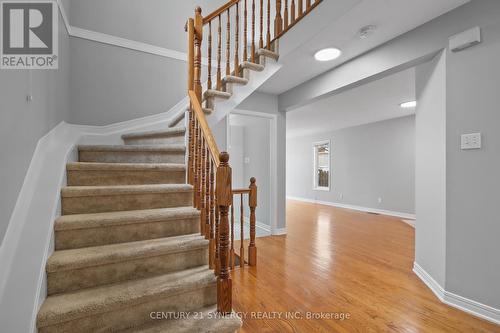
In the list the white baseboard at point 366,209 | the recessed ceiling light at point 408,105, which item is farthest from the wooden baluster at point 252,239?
the white baseboard at point 366,209

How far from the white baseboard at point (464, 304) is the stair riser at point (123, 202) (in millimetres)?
2241

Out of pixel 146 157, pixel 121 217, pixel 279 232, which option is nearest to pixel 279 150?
pixel 279 232

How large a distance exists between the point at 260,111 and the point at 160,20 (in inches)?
76.0

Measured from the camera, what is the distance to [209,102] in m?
2.40

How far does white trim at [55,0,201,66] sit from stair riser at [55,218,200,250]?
217 centimetres

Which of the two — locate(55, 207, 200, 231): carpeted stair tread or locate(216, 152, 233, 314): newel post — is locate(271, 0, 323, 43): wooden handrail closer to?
locate(216, 152, 233, 314): newel post

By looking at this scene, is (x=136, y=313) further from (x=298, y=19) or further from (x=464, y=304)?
(x=298, y=19)

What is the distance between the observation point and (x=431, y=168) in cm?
217

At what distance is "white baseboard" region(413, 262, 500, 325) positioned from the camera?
167 cm

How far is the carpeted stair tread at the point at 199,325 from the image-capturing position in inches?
45.8

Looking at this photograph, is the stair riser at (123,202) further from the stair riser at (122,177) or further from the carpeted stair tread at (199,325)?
the carpeted stair tread at (199,325)

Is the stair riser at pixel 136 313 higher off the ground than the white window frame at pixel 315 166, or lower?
lower

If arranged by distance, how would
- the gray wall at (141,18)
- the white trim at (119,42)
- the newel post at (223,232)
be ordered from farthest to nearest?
1. the gray wall at (141,18)
2. the white trim at (119,42)
3. the newel post at (223,232)

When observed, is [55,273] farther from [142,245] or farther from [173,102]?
[173,102]
